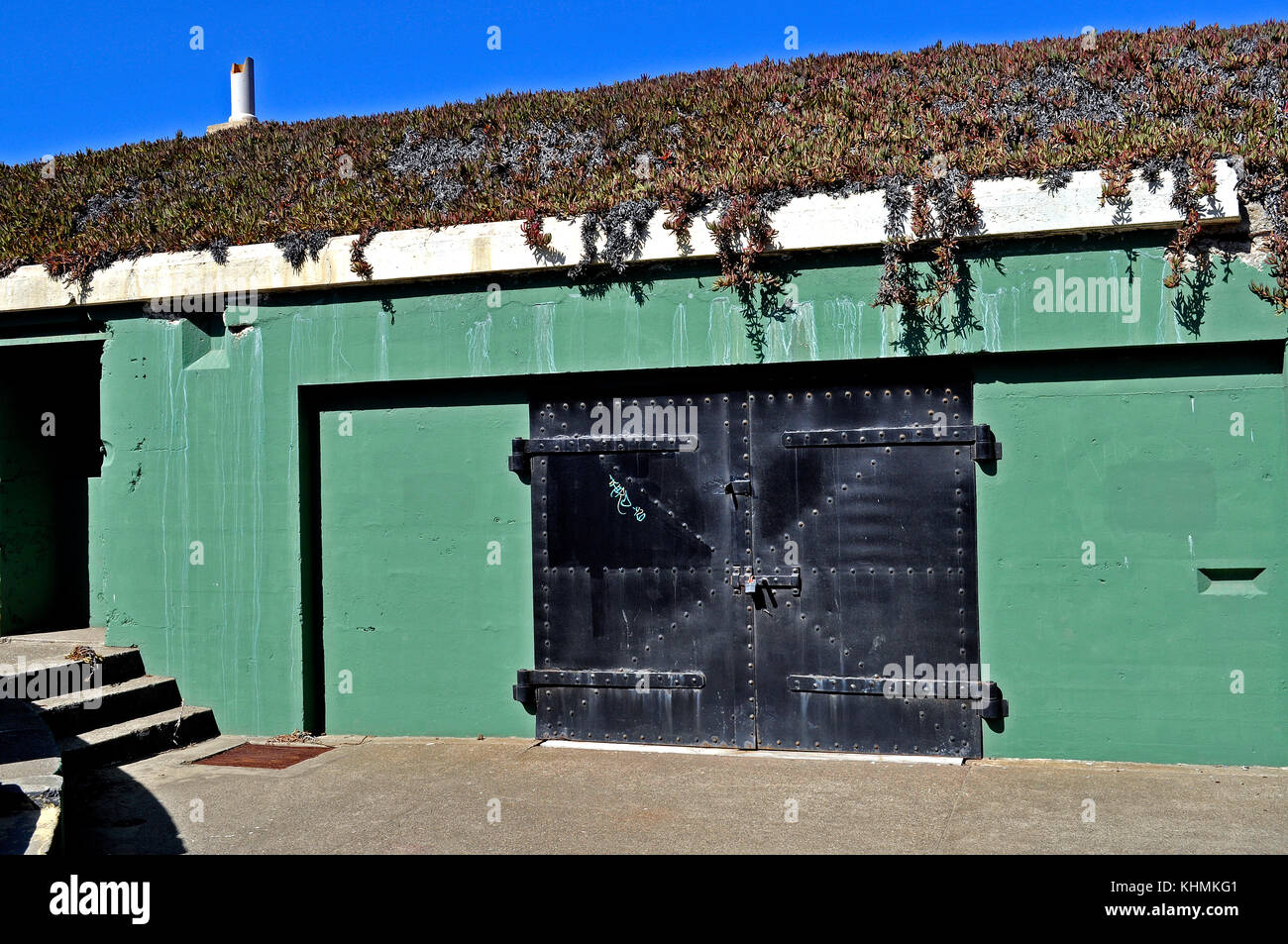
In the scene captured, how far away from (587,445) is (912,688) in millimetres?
2565

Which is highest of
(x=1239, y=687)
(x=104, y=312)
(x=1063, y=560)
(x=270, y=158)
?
(x=270, y=158)

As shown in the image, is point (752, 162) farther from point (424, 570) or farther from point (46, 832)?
point (46, 832)

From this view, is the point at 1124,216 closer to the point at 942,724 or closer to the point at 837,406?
the point at 837,406

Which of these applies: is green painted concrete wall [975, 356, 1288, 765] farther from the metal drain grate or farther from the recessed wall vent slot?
the metal drain grate

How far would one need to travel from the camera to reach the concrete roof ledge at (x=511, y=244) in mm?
6406

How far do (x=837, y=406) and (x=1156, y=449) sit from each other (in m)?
1.85

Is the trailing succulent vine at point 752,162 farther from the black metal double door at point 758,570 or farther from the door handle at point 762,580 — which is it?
the door handle at point 762,580

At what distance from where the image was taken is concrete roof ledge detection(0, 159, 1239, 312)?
6406mm

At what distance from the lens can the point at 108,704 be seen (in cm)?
743

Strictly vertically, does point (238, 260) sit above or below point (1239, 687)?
above

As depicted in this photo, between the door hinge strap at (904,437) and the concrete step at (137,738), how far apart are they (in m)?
4.48

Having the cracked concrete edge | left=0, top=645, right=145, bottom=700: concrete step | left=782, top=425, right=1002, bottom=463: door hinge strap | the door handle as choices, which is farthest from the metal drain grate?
left=782, top=425, right=1002, bottom=463: door hinge strap

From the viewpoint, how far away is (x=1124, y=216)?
6.34 metres
